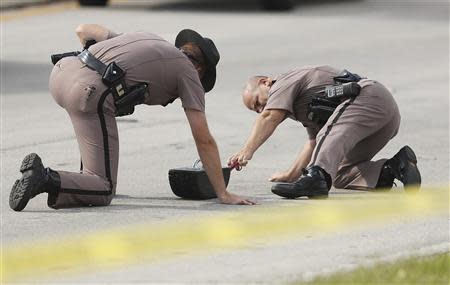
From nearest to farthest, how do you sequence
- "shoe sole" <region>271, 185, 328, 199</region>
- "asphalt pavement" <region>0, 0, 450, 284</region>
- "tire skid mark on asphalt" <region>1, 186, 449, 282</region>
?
"tire skid mark on asphalt" <region>1, 186, 449, 282</region> → "asphalt pavement" <region>0, 0, 450, 284</region> → "shoe sole" <region>271, 185, 328, 199</region>

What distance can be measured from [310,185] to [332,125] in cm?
50

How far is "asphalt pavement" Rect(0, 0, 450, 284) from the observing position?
26.1 feet

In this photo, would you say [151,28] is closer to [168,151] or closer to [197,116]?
[168,151]

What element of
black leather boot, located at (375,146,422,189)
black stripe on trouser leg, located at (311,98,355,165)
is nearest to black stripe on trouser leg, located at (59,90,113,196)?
black stripe on trouser leg, located at (311,98,355,165)

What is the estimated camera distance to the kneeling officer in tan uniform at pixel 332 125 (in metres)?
9.67

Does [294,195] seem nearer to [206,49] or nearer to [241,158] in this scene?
[241,158]

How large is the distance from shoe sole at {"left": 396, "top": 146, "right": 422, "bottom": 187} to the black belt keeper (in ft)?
5.83

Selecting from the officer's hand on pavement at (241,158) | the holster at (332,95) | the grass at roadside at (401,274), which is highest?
the grass at roadside at (401,274)

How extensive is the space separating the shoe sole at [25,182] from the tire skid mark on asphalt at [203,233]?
0.62m

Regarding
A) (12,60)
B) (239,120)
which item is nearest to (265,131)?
→ (239,120)

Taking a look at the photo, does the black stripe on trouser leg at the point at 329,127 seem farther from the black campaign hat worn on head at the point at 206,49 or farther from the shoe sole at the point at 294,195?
the black campaign hat worn on head at the point at 206,49

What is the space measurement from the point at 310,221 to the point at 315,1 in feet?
46.8

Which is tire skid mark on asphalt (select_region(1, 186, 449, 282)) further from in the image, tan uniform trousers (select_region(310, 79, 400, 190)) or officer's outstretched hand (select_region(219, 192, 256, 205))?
tan uniform trousers (select_region(310, 79, 400, 190))

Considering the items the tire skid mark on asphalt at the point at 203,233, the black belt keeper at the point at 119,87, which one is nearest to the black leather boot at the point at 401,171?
the tire skid mark on asphalt at the point at 203,233
